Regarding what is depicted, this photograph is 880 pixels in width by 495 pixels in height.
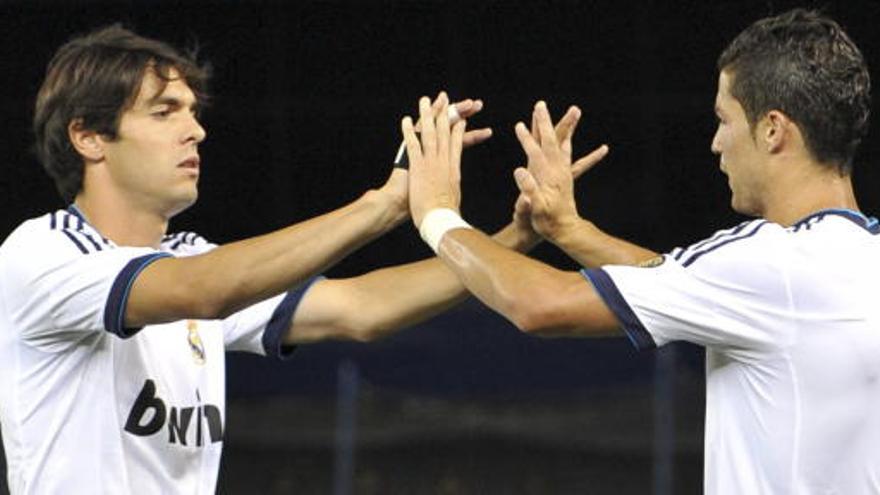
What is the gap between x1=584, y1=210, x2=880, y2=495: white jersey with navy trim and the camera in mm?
2936

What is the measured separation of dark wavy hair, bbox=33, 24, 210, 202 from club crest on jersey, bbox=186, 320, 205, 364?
15.1 inches

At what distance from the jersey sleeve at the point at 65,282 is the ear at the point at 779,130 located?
46.9 inches

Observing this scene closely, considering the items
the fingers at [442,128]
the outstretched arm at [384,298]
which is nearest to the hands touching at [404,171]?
the fingers at [442,128]

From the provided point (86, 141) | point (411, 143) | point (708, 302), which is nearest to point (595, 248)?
point (411, 143)

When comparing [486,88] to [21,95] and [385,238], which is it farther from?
[21,95]

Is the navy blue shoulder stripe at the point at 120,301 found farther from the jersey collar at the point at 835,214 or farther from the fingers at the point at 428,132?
the jersey collar at the point at 835,214

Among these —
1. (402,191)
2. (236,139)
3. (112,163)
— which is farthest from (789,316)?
(236,139)

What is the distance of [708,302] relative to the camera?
2.95 metres

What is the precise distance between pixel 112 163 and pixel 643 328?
1.29 m

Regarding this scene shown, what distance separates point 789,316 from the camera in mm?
2934

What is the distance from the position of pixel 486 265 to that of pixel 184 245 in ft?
3.38

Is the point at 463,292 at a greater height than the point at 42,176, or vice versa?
the point at 42,176

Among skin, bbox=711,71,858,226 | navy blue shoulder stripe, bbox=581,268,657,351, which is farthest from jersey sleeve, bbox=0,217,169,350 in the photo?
skin, bbox=711,71,858,226

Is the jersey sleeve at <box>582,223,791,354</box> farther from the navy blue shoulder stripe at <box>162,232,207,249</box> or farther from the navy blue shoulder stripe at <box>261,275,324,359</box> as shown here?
the navy blue shoulder stripe at <box>162,232,207,249</box>
